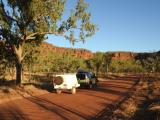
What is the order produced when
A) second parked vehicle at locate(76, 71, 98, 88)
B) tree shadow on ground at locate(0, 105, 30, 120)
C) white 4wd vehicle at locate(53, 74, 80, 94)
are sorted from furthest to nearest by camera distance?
second parked vehicle at locate(76, 71, 98, 88) < white 4wd vehicle at locate(53, 74, 80, 94) < tree shadow on ground at locate(0, 105, 30, 120)

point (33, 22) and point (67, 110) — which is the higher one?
point (33, 22)

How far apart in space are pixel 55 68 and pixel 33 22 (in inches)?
1832

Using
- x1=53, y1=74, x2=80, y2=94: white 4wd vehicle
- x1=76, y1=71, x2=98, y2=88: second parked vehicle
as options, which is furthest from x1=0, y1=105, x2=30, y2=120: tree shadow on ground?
x1=76, y1=71, x2=98, y2=88: second parked vehicle

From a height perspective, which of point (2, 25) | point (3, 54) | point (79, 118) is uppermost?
point (2, 25)

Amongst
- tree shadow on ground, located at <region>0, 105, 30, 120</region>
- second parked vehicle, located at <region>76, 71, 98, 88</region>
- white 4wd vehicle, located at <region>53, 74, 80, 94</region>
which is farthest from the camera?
second parked vehicle, located at <region>76, 71, 98, 88</region>

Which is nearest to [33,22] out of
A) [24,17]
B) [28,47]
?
[24,17]

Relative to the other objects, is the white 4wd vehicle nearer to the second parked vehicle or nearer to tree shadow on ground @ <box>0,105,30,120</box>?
the second parked vehicle

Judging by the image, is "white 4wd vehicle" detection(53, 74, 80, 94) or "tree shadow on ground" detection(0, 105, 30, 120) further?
"white 4wd vehicle" detection(53, 74, 80, 94)

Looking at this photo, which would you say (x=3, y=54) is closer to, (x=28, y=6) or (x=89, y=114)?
(x=28, y=6)

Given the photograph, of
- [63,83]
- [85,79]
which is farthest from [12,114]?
[85,79]

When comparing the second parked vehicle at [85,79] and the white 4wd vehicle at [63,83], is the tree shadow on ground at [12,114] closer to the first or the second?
the white 4wd vehicle at [63,83]

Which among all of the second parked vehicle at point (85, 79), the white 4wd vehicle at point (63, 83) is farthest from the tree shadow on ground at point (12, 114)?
the second parked vehicle at point (85, 79)

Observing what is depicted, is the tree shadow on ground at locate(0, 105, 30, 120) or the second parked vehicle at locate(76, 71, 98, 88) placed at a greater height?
the second parked vehicle at locate(76, 71, 98, 88)

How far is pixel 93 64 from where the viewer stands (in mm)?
96375
